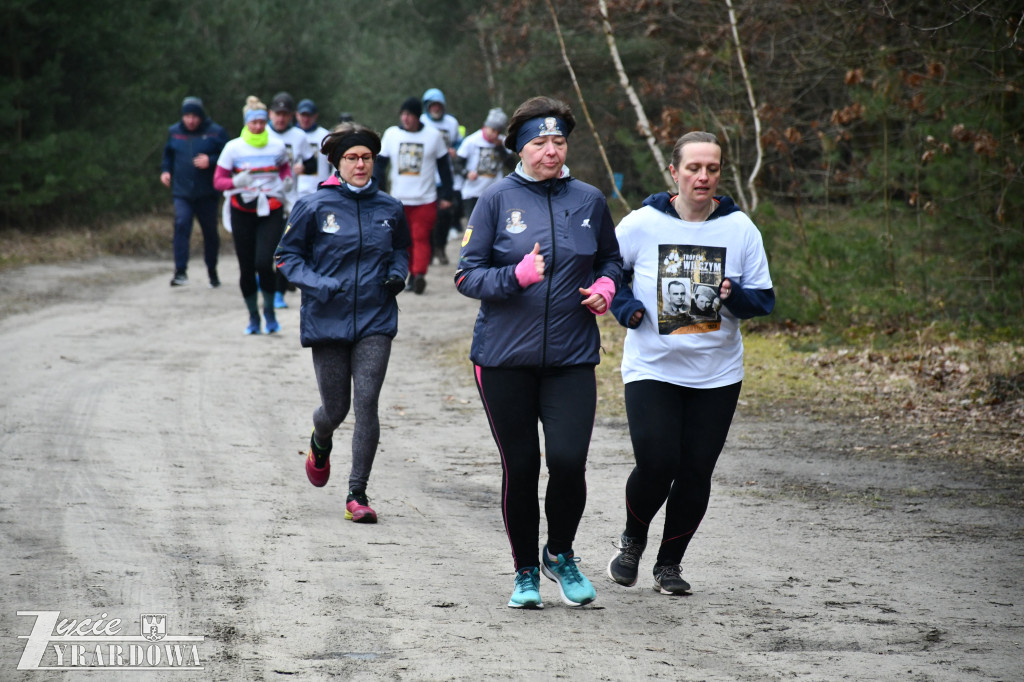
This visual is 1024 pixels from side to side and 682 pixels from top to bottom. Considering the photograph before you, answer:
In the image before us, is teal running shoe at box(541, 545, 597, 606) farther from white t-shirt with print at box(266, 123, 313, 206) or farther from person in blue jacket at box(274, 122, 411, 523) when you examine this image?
white t-shirt with print at box(266, 123, 313, 206)

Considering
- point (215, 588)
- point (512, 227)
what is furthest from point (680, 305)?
point (215, 588)

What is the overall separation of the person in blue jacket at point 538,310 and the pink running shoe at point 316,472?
218 centimetres

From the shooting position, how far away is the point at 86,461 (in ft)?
24.6

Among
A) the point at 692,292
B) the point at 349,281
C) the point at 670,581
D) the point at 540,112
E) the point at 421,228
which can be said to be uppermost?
the point at 540,112

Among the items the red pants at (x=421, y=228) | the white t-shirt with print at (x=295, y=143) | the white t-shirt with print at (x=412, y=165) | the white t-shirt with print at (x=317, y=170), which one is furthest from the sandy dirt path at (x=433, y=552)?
the red pants at (x=421, y=228)

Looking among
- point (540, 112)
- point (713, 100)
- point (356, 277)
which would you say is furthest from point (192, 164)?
point (540, 112)

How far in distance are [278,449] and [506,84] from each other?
1761 centimetres

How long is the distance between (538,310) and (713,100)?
13.1 m

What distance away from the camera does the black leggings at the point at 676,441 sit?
16.7ft

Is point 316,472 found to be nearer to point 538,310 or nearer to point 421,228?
point 538,310

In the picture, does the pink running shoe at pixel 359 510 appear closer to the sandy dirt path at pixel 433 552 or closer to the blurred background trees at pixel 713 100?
the sandy dirt path at pixel 433 552

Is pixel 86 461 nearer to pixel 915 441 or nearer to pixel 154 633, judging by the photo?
pixel 154 633

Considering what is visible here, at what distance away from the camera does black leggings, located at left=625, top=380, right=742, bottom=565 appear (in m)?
5.09

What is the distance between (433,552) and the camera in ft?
19.6
